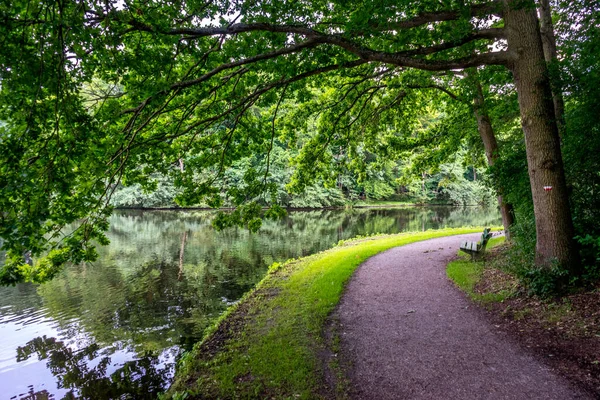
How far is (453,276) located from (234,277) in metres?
8.33

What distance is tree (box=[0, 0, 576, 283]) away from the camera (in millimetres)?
4246

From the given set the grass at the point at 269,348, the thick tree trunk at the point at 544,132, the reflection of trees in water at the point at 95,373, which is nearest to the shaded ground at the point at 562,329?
the thick tree trunk at the point at 544,132

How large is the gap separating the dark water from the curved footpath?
13.0 ft

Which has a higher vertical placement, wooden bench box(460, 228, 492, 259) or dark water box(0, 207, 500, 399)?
wooden bench box(460, 228, 492, 259)

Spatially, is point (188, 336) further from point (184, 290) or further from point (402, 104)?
point (402, 104)

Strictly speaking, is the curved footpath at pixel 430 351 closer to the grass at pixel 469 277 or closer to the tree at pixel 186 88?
the grass at pixel 469 277

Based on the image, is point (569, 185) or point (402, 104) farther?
point (402, 104)

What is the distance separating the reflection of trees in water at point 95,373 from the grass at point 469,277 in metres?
6.86

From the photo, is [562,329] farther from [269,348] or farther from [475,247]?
[475,247]

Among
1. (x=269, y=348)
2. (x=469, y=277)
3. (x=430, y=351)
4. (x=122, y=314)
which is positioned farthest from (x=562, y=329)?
(x=122, y=314)

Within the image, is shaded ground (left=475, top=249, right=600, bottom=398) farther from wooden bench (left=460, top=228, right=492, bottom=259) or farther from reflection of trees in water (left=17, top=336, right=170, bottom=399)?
reflection of trees in water (left=17, top=336, right=170, bottom=399)

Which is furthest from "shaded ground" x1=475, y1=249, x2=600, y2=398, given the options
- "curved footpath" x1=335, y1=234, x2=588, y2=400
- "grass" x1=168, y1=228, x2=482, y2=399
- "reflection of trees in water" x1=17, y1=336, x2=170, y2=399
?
"reflection of trees in water" x1=17, y1=336, x2=170, y2=399

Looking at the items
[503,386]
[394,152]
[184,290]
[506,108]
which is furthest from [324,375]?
[394,152]

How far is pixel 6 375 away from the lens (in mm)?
7477
